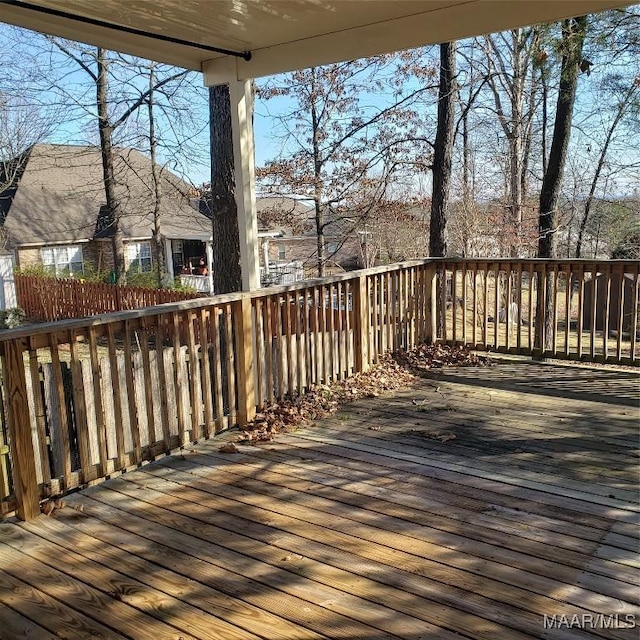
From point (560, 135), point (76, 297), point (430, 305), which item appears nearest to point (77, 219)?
point (76, 297)

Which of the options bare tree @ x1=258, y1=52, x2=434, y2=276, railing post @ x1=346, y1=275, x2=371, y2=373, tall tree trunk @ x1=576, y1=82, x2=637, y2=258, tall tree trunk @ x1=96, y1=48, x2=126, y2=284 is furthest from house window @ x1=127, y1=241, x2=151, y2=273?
railing post @ x1=346, y1=275, x2=371, y2=373

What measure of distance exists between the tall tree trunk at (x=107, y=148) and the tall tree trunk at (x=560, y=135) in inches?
423

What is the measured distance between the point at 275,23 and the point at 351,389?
10.2 ft

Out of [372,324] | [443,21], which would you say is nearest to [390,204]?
[372,324]

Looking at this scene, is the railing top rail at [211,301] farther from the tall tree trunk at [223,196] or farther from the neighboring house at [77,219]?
the neighboring house at [77,219]

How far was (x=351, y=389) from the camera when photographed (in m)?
5.33

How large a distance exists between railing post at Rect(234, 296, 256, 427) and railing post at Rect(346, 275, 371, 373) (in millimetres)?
1502

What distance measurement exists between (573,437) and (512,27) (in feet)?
9.18

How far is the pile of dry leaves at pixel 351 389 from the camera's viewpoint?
4.44 m

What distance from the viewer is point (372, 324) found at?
599 cm

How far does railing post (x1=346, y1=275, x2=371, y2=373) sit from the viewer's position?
5.62 metres

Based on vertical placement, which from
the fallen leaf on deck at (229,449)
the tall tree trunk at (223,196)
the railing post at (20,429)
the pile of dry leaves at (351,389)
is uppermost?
the tall tree trunk at (223,196)

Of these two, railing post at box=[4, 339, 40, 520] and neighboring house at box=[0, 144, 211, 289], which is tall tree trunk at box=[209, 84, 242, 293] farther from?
neighboring house at box=[0, 144, 211, 289]

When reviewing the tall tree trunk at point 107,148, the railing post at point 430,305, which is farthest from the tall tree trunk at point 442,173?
the tall tree trunk at point 107,148
